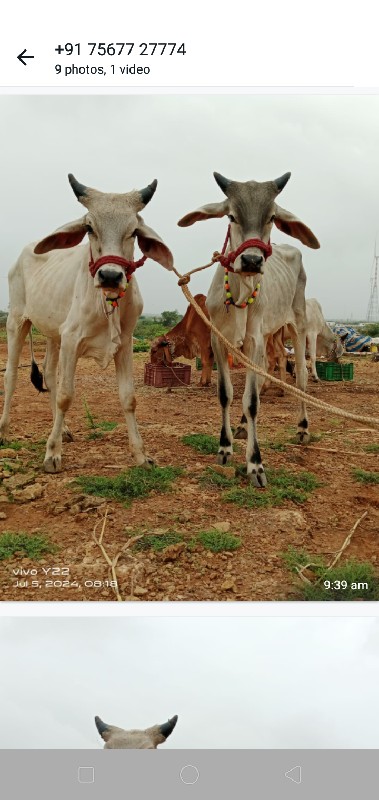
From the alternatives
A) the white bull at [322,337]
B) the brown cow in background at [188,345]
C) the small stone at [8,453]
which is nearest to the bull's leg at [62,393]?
the small stone at [8,453]

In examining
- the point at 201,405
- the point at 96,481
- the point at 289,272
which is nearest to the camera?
the point at 96,481

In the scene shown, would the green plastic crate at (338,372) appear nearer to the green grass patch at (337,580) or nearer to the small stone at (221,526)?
the small stone at (221,526)

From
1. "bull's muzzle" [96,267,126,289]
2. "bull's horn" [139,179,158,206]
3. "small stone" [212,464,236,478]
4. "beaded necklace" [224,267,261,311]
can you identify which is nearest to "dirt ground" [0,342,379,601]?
"small stone" [212,464,236,478]

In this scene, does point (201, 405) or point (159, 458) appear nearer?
point (159, 458)

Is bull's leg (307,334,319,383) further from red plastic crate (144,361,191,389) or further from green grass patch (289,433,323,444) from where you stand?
green grass patch (289,433,323,444)

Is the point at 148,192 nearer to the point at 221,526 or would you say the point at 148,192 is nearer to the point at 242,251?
the point at 242,251

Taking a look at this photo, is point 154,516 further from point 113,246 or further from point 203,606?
point 113,246

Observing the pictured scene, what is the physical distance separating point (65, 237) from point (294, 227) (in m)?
1.21

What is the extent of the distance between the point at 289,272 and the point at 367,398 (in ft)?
7.59

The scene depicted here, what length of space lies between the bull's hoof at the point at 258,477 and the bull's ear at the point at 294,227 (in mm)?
1263

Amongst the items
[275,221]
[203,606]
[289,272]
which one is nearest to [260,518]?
[203,606]

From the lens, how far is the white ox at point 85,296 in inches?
123

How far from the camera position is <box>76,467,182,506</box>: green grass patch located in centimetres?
335

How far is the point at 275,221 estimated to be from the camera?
3506 mm
